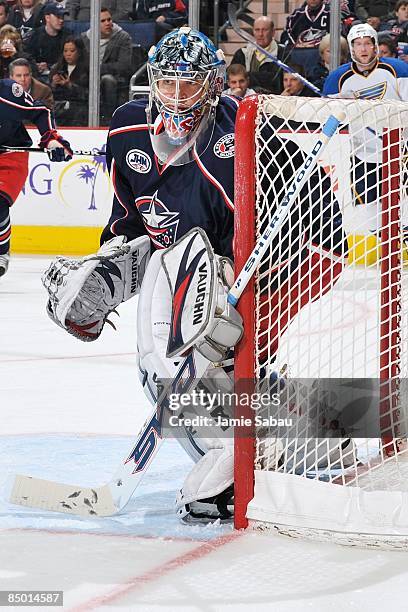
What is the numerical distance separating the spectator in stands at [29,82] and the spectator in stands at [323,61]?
1.74 metres

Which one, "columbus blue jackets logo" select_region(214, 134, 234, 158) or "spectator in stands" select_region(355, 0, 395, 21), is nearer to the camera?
"columbus blue jackets logo" select_region(214, 134, 234, 158)

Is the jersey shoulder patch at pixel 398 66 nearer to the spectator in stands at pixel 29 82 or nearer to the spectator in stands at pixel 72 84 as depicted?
the spectator in stands at pixel 72 84

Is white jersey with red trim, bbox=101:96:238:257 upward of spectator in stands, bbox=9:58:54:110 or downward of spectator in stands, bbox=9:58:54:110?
downward

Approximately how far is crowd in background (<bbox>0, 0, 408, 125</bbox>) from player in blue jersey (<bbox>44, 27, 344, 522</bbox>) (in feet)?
17.1

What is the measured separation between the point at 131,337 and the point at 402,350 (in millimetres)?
2160

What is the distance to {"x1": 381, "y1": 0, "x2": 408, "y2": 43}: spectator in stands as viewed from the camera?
734 centimetres

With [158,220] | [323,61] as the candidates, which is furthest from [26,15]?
[158,220]

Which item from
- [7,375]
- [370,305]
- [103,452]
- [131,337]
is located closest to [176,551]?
[103,452]

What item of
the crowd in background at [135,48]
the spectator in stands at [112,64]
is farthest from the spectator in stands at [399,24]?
the spectator in stands at [112,64]

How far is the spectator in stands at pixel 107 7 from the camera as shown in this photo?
303 inches

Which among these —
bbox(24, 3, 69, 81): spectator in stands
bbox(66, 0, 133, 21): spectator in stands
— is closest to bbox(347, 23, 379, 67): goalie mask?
bbox(66, 0, 133, 21): spectator in stands

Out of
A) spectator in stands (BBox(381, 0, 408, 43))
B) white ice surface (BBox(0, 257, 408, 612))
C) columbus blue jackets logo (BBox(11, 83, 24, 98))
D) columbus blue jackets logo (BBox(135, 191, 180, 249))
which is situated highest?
spectator in stands (BBox(381, 0, 408, 43))

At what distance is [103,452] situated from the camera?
A: 2.45 metres

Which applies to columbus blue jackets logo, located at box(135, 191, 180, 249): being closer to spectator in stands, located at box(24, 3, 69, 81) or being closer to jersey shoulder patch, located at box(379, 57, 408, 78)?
jersey shoulder patch, located at box(379, 57, 408, 78)
